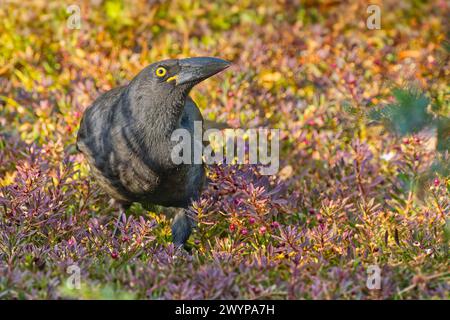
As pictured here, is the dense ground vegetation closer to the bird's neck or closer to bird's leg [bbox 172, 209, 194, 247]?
bird's leg [bbox 172, 209, 194, 247]

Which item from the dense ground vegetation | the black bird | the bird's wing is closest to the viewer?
the dense ground vegetation

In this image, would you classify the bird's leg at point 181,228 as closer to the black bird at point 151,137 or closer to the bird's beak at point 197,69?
the black bird at point 151,137

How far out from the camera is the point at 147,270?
3703 mm

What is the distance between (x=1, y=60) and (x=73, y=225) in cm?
278

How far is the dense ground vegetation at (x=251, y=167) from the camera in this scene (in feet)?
12.2

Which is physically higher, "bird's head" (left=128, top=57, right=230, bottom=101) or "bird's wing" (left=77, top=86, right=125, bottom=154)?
"bird's head" (left=128, top=57, right=230, bottom=101)

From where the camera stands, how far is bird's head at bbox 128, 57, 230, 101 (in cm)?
438

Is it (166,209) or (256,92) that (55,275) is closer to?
(166,209)

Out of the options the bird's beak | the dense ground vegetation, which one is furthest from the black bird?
the dense ground vegetation

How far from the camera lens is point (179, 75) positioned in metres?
4.39

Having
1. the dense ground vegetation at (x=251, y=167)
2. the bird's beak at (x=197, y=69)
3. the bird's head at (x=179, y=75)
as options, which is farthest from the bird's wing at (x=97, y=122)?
the bird's beak at (x=197, y=69)

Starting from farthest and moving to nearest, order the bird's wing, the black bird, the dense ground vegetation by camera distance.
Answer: the bird's wing
the black bird
the dense ground vegetation

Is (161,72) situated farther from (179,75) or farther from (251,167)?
(251,167)
